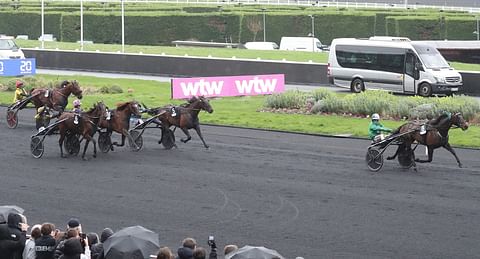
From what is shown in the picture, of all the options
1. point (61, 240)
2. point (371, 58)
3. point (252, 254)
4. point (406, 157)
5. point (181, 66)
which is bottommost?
point (406, 157)

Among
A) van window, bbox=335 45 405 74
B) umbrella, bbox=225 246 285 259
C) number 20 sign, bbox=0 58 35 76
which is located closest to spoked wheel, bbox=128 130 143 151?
umbrella, bbox=225 246 285 259

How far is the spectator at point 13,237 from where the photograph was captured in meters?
11.4

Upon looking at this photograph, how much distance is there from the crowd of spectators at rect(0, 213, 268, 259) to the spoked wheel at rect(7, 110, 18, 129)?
51.3 ft

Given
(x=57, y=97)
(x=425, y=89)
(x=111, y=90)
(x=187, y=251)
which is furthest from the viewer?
(x=111, y=90)

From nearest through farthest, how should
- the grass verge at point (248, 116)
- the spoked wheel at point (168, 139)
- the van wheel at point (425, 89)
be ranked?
the spoked wheel at point (168, 139), the grass verge at point (248, 116), the van wheel at point (425, 89)

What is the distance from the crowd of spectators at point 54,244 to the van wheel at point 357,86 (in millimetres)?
25794

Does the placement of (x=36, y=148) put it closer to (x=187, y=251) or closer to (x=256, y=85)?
(x=187, y=251)

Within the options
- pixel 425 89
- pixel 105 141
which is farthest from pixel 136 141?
pixel 425 89

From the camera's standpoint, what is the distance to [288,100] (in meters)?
30.5

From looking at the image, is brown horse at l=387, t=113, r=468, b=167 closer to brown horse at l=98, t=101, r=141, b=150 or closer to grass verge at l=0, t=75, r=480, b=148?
grass verge at l=0, t=75, r=480, b=148

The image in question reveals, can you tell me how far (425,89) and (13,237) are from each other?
2470 centimetres

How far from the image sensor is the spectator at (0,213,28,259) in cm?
1136

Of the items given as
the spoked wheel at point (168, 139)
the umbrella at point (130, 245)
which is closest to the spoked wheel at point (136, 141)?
the spoked wheel at point (168, 139)

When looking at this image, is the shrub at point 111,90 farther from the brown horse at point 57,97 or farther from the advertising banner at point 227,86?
the brown horse at point 57,97
